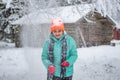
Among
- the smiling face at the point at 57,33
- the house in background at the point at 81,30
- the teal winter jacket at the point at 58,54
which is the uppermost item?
the smiling face at the point at 57,33

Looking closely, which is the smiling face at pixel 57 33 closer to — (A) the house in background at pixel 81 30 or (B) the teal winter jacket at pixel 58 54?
(B) the teal winter jacket at pixel 58 54

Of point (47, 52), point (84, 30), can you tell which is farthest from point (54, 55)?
point (84, 30)

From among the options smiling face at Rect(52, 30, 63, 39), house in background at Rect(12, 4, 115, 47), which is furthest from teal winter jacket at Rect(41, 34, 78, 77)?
house in background at Rect(12, 4, 115, 47)

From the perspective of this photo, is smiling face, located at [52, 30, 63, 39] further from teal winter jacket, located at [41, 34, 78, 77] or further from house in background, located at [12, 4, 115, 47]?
house in background, located at [12, 4, 115, 47]

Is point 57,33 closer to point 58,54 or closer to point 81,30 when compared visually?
point 58,54

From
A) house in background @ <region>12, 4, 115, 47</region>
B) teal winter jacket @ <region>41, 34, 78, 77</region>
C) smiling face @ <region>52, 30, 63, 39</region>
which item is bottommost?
house in background @ <region>12, 4, 115, 47</region>

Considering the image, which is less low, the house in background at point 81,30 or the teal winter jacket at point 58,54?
the teal winter jacket at point 58,54

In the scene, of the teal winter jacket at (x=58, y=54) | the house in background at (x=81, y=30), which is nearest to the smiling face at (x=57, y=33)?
the teal winter jacket at (x=58, y=54)

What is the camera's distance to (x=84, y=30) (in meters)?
30.6

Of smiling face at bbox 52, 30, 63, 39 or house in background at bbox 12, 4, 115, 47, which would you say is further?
house in background at bbox 12, 4, 115, 47

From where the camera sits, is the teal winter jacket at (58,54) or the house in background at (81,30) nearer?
the teal winter jacket at (58,54)

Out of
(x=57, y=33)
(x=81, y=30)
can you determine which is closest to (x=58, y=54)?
(x=57, y=33)

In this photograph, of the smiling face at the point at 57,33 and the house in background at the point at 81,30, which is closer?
the smiling face at the point at 57,33

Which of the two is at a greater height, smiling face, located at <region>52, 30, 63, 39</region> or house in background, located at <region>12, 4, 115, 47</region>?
smiling face, located at <region>52, 30, 63, 39</region>
